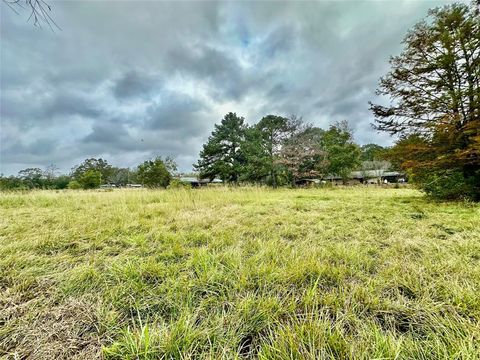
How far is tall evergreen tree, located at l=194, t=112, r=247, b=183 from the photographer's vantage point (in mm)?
27172

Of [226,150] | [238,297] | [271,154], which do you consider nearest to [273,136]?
[271,154]

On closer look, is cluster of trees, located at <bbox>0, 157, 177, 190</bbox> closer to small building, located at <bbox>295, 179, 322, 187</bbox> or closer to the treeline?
the treeline

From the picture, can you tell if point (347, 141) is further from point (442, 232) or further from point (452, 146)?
point (442, 232)

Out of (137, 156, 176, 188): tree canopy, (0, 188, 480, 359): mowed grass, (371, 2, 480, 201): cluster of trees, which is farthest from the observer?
(137, 156, 176, 188): tree canopy

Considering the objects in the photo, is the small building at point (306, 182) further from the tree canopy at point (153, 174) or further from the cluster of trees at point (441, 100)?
the cluster of trees at point (441, 100)

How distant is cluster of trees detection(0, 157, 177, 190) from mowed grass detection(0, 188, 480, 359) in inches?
624

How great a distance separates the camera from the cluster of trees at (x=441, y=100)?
20.6 ft

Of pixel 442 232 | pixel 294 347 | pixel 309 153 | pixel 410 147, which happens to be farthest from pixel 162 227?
pixel 309 153

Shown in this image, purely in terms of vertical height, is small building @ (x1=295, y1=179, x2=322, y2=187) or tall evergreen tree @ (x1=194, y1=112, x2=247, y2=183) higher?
tall evergreen tree @ (x1=194, y1=112, x2=247, y2=183)

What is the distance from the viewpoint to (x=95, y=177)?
3142 cm

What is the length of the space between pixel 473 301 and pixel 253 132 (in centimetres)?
2355

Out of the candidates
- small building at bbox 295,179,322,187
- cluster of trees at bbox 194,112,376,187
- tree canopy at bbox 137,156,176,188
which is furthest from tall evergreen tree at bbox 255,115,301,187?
tree canopy at bbox 137,156,176,188

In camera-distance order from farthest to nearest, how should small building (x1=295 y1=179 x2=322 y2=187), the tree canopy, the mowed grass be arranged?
small building (x1=295 y1=179 x2=322 y2=187) → the tree canopy → the mowed grass

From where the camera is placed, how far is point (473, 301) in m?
1.34
